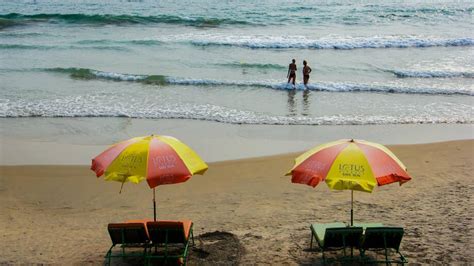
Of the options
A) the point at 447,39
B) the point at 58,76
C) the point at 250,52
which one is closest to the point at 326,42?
the point at 250,52

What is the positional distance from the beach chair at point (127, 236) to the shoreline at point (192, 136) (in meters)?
4.94

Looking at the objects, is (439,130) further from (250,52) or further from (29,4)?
(29,4)

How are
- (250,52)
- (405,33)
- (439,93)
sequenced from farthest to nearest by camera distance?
(405,33) → (250,52) → (439,93)

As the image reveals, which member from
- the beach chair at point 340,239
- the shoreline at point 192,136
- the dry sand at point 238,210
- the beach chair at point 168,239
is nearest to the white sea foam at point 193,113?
the shoreline at point 192,136

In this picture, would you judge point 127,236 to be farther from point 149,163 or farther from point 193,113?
point 193,113

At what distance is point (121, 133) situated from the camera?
1487 cm

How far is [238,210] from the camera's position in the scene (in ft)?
32.4

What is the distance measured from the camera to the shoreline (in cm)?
1304

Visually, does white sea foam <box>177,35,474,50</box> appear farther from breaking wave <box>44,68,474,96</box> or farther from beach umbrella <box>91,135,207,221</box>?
beach umbrella <box>91,135,207,221</box>

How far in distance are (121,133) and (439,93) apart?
11.8 m

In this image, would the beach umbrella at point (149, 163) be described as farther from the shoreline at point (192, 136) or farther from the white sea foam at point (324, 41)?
the white sea foam at point (324, 41)

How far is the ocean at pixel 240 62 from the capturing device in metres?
17.5

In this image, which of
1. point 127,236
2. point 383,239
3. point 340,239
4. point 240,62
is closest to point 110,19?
point 240,62

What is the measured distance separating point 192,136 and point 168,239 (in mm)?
6965
